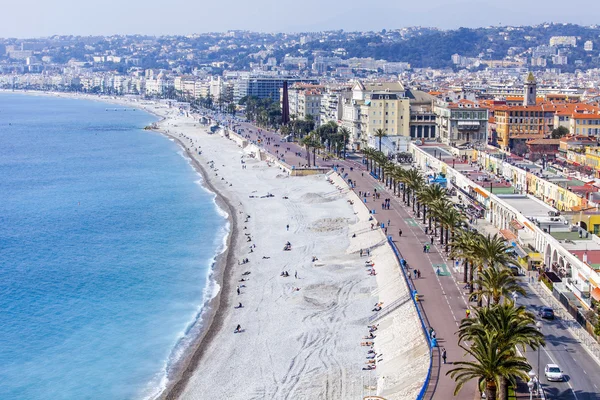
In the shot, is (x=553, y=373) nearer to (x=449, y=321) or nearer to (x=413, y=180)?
(x=449, y=321)

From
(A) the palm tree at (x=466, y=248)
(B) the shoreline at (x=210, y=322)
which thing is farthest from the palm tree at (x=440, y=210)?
(B) the shoreline at (x=210, y=322)

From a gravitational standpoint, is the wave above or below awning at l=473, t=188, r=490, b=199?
below

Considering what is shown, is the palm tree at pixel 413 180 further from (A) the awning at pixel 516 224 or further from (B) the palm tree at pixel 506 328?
(B) the palm tree at pixel 506 328

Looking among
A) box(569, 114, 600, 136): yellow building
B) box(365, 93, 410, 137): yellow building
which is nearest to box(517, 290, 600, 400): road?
box(569, 114, 600, 136): yellow building

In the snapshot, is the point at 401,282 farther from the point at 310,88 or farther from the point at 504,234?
the point at 310,88

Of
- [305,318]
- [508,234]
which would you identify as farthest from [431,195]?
[305,318]

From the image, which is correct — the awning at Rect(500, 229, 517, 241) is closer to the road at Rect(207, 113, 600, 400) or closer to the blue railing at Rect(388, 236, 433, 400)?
the road at Rect(207, 113, 600, 400)

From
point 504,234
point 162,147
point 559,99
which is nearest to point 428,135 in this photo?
point 559,99

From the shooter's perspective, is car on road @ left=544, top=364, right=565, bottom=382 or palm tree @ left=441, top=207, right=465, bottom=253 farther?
palm tree @ left=441, top=207, right=465, bottom=253

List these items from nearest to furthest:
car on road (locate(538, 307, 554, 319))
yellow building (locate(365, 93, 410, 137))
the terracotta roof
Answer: car on road (locate(538, 307, 554, 319)), the terracotta roof, yellow building (locate(365, 93, 410, 137))
